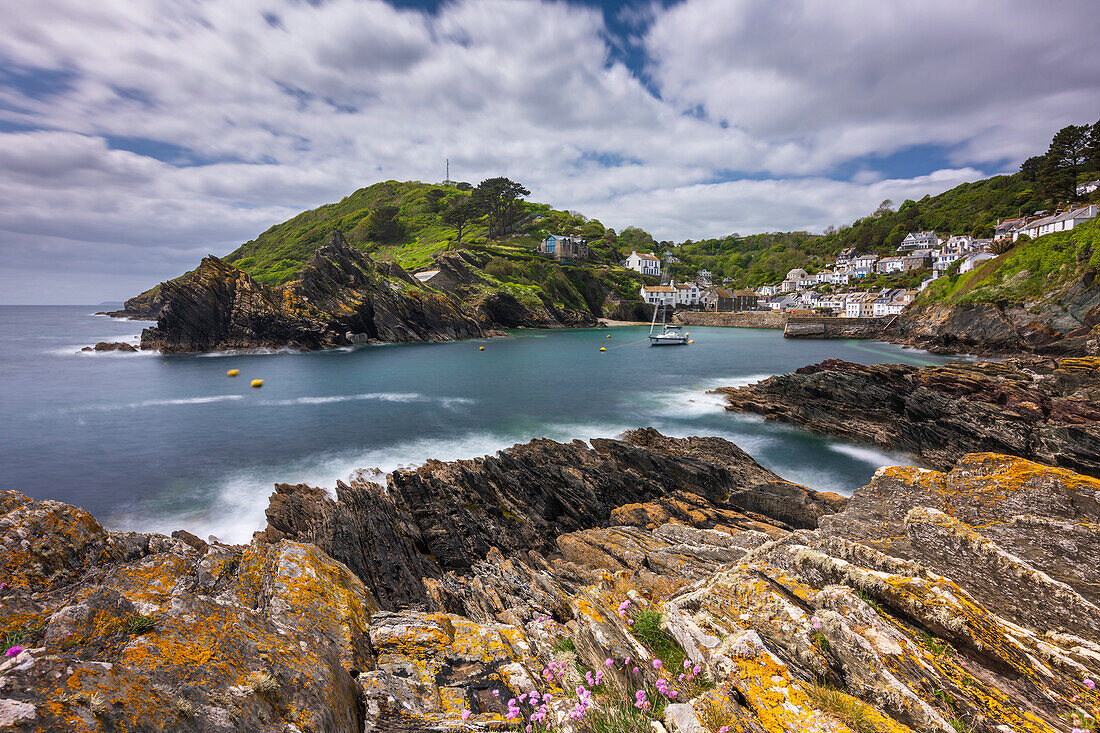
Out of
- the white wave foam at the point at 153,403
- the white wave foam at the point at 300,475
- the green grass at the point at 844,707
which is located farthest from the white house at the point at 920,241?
the white wave foam at the point at 153,403

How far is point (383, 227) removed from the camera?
485 feet

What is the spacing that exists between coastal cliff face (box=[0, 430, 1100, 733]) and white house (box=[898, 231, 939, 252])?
166671 millimetres

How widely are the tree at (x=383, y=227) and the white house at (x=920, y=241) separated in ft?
547

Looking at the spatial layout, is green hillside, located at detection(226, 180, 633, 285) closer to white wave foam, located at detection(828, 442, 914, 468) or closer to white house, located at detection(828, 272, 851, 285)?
white house, located at detection(828, 272, 851, 285)

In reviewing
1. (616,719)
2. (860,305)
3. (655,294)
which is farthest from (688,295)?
(616,719)

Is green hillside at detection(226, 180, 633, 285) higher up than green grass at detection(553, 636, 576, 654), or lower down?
higher up

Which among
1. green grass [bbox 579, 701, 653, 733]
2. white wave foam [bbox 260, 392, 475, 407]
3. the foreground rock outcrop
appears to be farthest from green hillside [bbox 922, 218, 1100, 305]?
green grass [bbox 579, 701, 653, 733]

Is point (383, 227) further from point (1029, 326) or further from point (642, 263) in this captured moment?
point (1029, 326)

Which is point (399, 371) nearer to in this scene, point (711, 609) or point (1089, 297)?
point (711, 609)

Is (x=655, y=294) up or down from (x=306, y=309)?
up

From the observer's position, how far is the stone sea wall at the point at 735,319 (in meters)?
119

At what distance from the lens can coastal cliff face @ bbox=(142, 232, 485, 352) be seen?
206 feet

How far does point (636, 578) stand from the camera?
8.27 metres

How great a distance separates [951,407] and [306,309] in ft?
253
